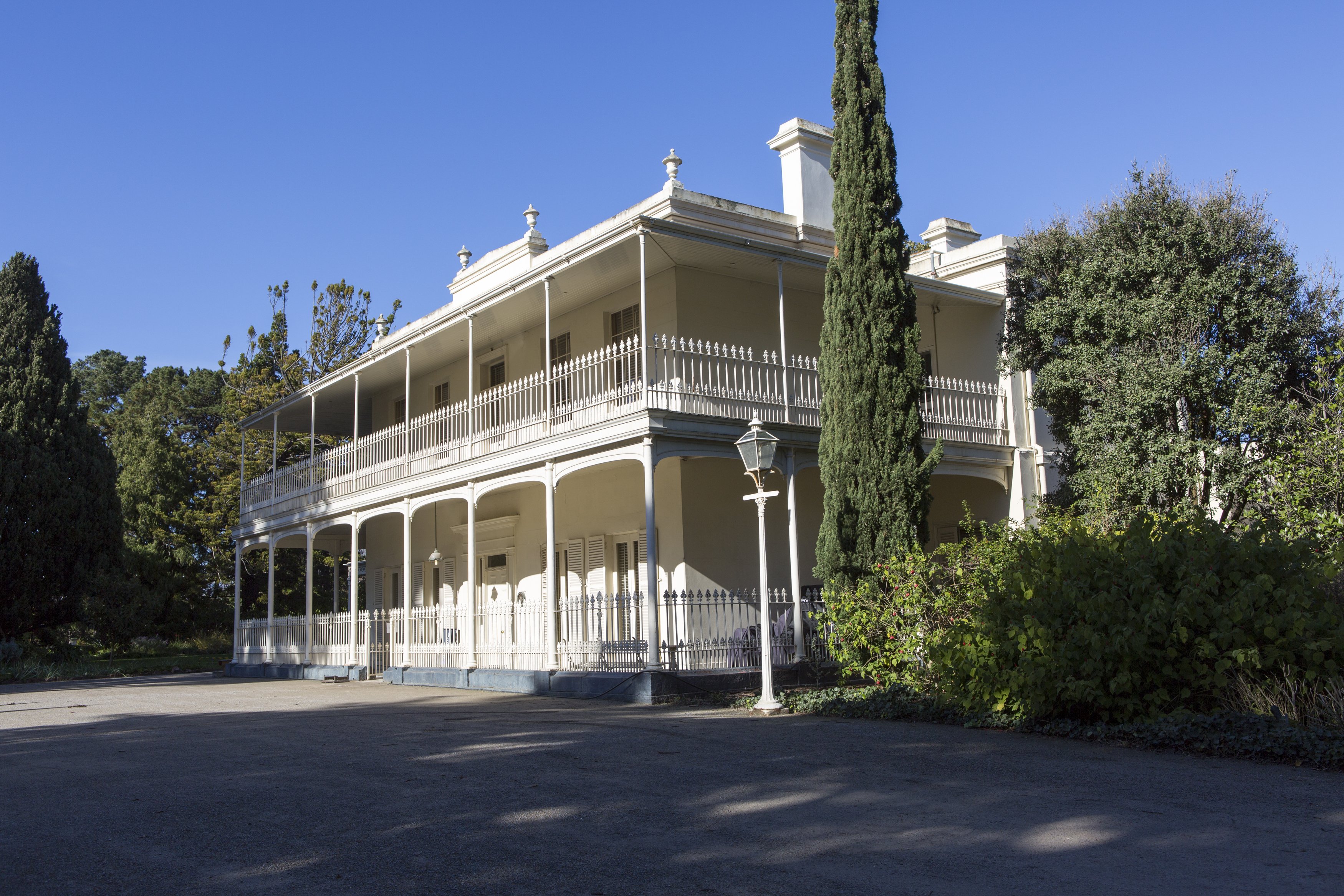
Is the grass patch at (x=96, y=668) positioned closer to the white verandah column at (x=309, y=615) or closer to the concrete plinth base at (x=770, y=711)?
the white verandah column at (x=309, y=615)

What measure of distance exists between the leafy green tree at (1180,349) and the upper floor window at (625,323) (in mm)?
6324

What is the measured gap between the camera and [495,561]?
1975cm

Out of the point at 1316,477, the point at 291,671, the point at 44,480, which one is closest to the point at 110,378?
the point at 44,480

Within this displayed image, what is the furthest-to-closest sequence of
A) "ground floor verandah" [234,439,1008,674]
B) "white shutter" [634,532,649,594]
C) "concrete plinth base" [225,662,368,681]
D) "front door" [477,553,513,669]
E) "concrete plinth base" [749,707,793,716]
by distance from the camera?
"concrete plinth base" [225,662,368,681]
"white shutter" [634,532,649,594]
"front door" [477,553,513,669]
"ground floor verandah" [234,439,1008,674]
"concrete plinth base" [749,707,793,716]

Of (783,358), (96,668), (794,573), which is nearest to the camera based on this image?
(794,573)

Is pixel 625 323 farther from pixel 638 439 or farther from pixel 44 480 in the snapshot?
pixel 44 480

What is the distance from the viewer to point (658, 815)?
5.59 meters

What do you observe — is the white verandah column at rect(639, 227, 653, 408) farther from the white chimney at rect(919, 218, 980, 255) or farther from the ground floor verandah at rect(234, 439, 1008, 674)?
the white chimney at rect(919, 218, 980, 255)

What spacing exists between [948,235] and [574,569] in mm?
9776

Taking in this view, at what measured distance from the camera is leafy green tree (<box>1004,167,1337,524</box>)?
13992 millimetres

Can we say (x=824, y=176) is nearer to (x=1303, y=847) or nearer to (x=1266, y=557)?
(x=1266, y=557)

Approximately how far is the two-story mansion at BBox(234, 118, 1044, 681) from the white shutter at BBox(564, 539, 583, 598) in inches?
4.2

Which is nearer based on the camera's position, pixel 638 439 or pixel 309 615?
pixel 638 439

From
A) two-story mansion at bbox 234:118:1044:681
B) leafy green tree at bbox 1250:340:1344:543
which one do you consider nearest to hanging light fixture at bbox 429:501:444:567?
two-story mansion at bbox 234:118:1044:681
